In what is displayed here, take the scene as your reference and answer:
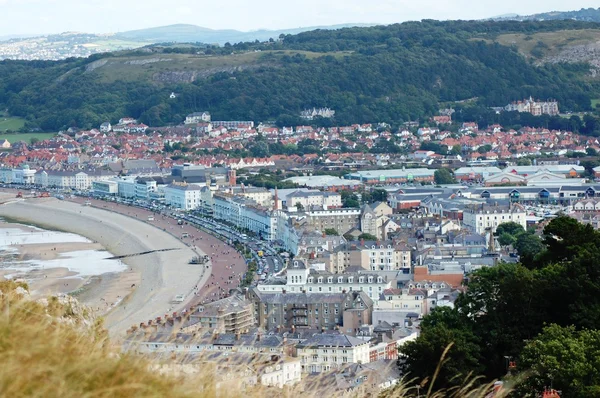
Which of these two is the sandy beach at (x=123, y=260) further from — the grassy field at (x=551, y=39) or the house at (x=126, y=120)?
the grassy field at (x=551, y=39)

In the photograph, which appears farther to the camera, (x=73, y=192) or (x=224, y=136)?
(x=224, y=136)

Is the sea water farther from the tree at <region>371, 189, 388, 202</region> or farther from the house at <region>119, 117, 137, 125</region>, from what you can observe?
the house at <region>119, 117, 137, 125</region>

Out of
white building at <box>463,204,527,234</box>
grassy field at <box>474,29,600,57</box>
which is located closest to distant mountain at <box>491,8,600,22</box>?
grassy field at <box>474,29,600,57</box>

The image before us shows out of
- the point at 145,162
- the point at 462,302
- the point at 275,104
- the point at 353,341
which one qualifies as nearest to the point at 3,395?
the point at 462,302

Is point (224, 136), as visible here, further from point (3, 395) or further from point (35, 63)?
point (3, 395)

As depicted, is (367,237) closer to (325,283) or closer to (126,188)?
(325,283)
